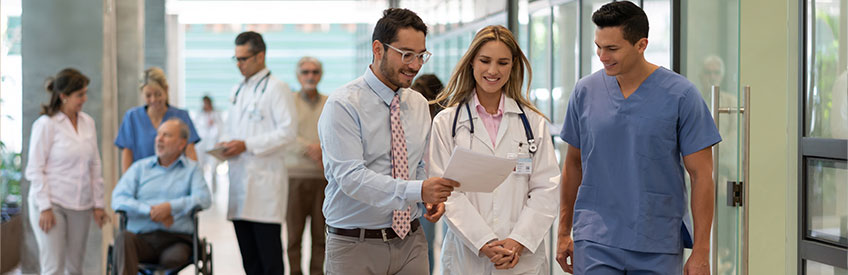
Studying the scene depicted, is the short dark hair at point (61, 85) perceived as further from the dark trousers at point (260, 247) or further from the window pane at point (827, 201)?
the window pane at point (827, 201)

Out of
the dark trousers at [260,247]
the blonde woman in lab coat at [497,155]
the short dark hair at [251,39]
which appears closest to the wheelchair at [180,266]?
the dark trousers at [260,247]

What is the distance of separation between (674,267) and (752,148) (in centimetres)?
96

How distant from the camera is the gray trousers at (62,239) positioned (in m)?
5.05

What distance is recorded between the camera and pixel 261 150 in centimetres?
496

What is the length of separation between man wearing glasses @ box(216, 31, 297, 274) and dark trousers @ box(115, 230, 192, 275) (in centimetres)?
36

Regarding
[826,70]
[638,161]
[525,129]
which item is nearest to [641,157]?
[638,161]

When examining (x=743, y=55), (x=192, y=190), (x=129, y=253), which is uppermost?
(x=743, y=55)

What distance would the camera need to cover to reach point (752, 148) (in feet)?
11.0

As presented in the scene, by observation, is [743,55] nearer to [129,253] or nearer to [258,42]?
[258,42]

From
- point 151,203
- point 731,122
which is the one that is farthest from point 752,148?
point 151,203

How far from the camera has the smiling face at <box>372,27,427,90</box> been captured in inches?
103

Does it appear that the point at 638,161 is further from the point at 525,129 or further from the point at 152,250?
the point at 152,250

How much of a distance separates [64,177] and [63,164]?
8 centimetres

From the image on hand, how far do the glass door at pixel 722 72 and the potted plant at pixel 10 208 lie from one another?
12.3 feet
